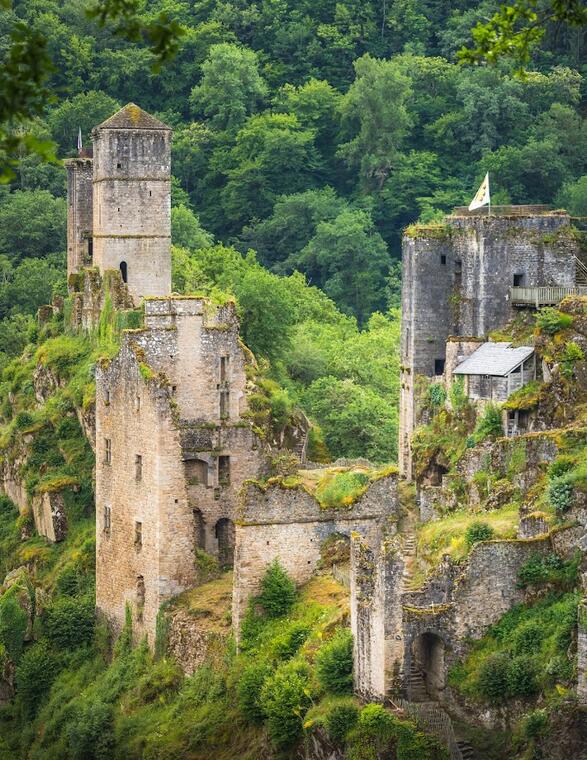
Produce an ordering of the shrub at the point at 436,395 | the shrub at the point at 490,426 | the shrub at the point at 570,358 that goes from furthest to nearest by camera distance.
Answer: the shrub at the point at 436,395 → the shrub at the point at 490,426 → the shrub at the point at 570,358

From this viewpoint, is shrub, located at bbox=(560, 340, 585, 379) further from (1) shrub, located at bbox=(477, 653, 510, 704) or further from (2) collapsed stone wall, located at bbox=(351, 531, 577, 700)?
(1) shrub, located at bbox=(477, 653, 510, 704)

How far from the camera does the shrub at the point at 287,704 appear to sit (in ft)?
164

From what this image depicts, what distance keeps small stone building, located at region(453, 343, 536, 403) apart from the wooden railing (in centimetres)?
258

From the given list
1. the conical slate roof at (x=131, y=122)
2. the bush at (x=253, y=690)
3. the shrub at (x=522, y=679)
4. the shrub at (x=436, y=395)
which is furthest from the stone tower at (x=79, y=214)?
the shrub at (x=522, y=679)

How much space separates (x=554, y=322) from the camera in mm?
59969

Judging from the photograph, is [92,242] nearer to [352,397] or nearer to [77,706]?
[352,397]

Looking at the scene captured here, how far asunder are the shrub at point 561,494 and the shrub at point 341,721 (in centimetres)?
578

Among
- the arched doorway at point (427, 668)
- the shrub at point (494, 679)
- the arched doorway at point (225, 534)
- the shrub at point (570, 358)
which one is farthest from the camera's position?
the arched doorway at point (225, 534)

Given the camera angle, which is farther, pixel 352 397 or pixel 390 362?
pixel 390 362

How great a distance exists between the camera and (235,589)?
2156 inches

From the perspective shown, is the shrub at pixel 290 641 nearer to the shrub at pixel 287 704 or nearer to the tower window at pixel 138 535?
the shrub at pixel 287 704

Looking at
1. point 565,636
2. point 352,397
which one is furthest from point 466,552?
point 352,397

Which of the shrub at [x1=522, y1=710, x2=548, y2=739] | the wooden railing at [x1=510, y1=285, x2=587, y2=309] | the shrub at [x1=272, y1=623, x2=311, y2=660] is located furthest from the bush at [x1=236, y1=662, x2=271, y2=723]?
the wooden railing at [x1=510, y1=285, x2=587, y2=309]

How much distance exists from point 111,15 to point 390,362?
60259 millimetres
